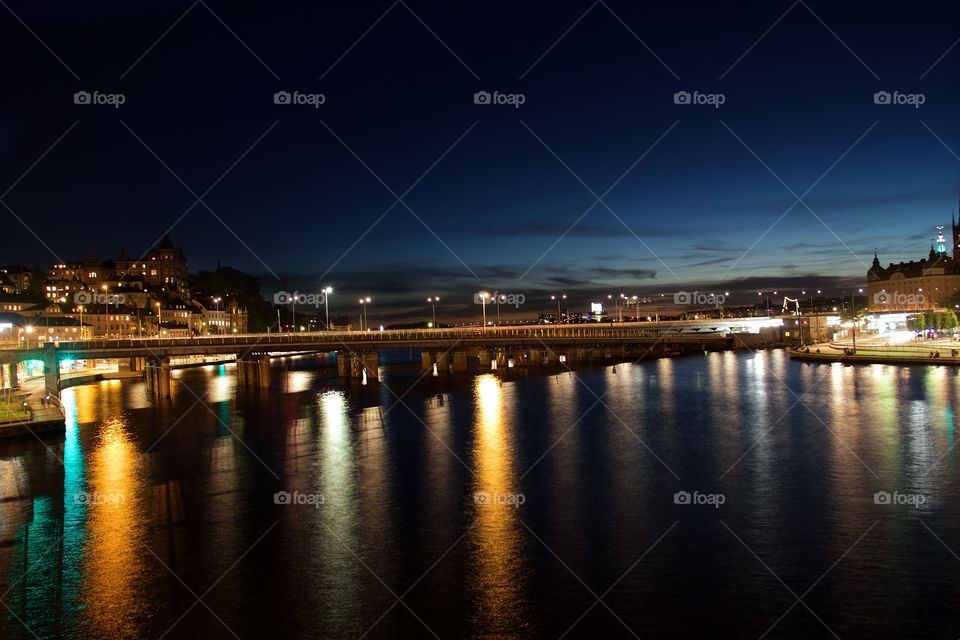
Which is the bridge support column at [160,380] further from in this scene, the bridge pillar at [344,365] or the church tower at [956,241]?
the church tower at [956,241]

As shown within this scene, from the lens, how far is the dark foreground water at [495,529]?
14672 mm

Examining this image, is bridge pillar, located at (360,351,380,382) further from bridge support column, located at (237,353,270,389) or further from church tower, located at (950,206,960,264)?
church tower, located at (950,206,960,264)

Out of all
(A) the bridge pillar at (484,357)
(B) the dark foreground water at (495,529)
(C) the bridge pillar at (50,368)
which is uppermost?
(C) the bridge pillar at (50,368)

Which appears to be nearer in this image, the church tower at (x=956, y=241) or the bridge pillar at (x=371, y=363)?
the bridge pillar at (x=371, y=363)

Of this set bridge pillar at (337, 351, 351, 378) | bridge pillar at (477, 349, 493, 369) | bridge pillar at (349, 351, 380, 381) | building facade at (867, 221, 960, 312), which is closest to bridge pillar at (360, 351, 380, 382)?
bridge pillar at (349, 351, 380, 381)

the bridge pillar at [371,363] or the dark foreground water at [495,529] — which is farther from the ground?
the bridge pillar at [371,363]

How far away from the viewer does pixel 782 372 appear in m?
71.0

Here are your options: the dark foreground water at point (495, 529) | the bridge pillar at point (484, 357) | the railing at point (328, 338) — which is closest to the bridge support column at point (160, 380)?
the railing at point (328, 338)

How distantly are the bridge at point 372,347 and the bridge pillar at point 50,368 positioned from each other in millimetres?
77

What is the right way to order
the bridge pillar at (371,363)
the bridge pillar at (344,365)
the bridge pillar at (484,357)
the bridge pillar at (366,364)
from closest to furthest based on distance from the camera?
the bridge pillar at (366,364), the bridge pillar at (371,363), the bridge pillar at (344,365), the bridge pillar at (484,357)

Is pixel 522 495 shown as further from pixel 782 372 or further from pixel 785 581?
pixel 782 372

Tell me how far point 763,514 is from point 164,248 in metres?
179

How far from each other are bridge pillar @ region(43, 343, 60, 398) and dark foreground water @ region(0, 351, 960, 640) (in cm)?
1207

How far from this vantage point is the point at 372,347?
7838 centimetres
